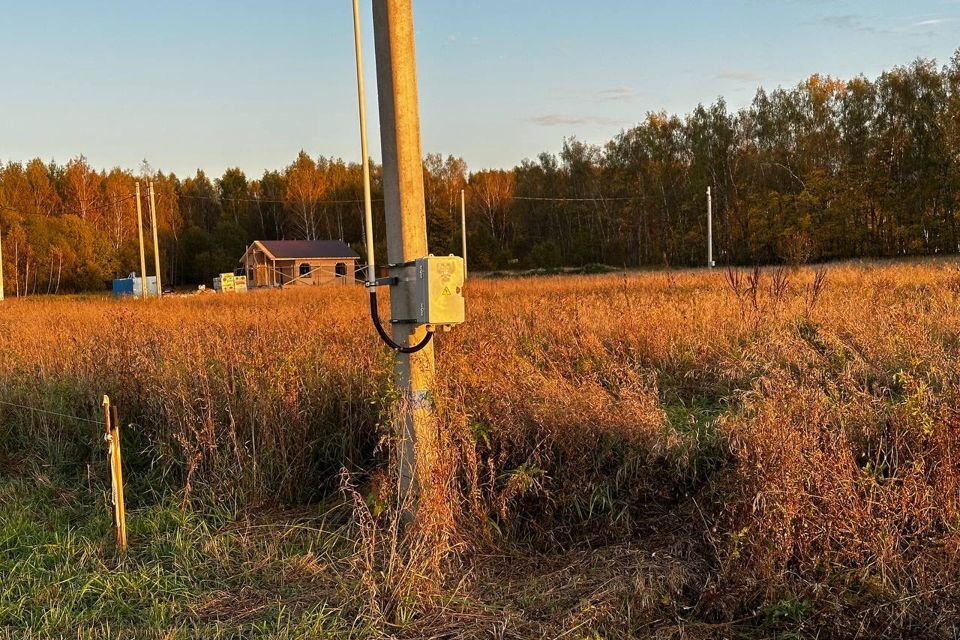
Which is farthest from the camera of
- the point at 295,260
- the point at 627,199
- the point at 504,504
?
the point at 627,199

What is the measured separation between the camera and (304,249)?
2031 inches

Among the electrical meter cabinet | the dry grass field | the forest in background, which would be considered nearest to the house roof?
the forest in background

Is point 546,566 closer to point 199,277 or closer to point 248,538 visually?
point 248,538

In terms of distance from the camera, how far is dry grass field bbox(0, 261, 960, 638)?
108 inches

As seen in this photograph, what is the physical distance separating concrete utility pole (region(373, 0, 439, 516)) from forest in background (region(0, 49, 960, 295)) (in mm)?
36750

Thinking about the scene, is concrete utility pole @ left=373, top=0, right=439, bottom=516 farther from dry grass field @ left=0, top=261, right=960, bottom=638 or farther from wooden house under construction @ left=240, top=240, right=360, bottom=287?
wooden house under construction @ left=240, top=240, right=360, bottom=287

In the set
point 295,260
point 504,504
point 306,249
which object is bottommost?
point 504,504

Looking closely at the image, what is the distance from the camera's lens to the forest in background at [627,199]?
40.5 m

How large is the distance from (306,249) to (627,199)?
84.8 ft

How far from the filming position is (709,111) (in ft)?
167

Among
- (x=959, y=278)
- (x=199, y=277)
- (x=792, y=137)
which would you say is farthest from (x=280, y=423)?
(x=199, y=277)

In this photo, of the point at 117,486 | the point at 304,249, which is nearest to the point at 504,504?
the point at 117,486

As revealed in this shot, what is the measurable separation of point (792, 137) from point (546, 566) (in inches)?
1942

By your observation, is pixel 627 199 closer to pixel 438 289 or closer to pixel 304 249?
pixel 304 249
